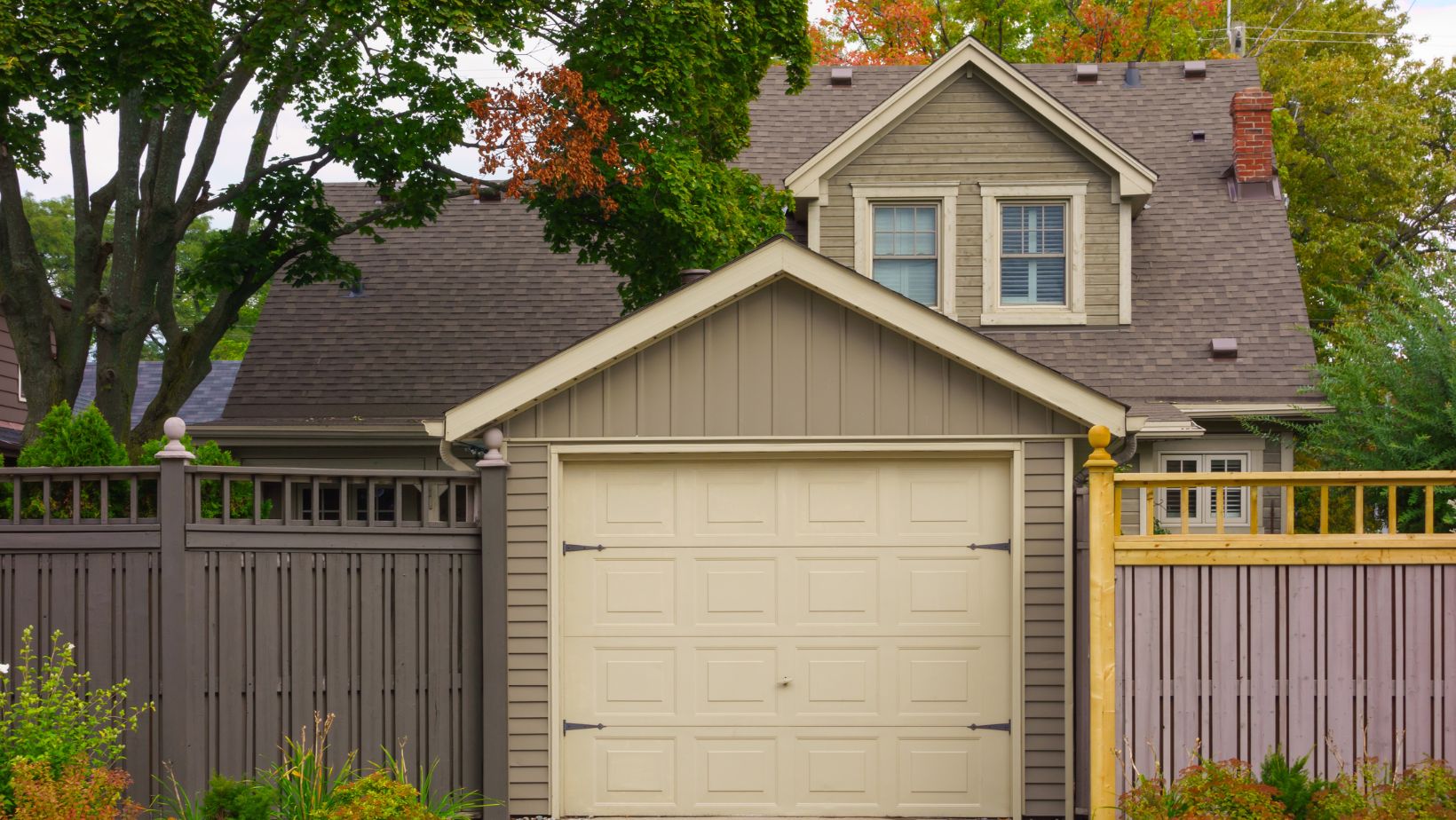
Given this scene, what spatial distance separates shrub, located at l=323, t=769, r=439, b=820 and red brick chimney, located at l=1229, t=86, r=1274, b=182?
453 inches

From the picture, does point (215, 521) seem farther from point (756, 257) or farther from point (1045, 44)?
point (1045, 44)

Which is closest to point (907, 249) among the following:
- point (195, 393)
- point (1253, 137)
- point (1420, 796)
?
point (1253, 137)

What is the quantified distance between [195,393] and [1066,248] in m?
14.6

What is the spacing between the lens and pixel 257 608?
7660 mm

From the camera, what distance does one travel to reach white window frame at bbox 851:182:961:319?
45.0 ft

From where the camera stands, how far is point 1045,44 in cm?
2495

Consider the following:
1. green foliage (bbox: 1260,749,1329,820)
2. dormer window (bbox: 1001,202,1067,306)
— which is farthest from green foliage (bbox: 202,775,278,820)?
dormer window (bbox: 1001,202,1067,306)

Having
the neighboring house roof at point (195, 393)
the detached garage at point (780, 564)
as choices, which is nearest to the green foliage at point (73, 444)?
the detached garage at point (780, 564)

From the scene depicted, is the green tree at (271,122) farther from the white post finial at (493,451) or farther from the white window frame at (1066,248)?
the white post finial at (493,451)

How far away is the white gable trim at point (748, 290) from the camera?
807 cm

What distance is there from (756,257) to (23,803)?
4.76 metres

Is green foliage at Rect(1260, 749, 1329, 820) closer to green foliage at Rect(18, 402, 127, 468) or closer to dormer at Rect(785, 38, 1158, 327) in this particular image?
green foliage at Rect(18, 402, 127, 468)

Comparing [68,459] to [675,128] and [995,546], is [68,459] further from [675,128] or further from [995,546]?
[675,128]

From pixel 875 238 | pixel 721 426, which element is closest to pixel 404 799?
pixel 721 426
